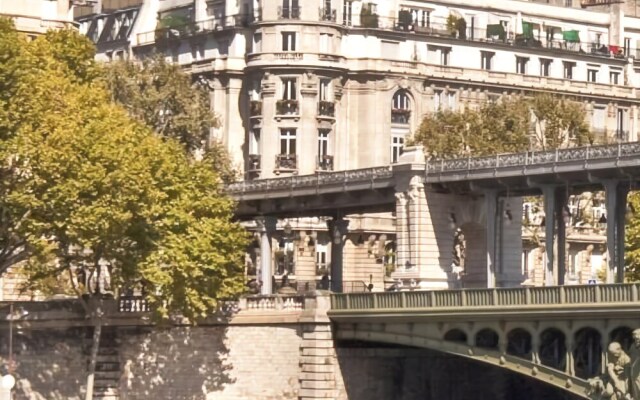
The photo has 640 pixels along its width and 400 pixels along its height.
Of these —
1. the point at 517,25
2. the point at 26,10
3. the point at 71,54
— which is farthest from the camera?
the point at 517,25

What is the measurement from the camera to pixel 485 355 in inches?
4557

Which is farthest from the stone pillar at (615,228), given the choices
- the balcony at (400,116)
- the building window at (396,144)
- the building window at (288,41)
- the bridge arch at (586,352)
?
the balcony at (400,116)

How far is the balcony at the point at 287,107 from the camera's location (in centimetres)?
17588

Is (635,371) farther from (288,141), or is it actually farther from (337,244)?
(288,141)

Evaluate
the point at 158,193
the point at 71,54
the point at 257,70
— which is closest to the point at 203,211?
the point at 158,193

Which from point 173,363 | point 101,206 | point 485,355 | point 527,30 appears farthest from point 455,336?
point 527,30

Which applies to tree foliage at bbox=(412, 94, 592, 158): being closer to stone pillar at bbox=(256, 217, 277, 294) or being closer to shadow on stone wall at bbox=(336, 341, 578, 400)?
stone pillar at bbox=(256, 217, 277, 294)

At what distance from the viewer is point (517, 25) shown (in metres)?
193

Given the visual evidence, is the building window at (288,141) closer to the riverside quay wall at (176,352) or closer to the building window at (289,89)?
the building window at (289,89)

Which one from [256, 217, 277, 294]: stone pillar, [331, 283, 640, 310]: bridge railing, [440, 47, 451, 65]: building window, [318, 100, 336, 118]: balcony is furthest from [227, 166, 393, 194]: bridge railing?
[440, 47, 451, 65]: building window

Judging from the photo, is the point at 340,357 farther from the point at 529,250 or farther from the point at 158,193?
the point at 529,250

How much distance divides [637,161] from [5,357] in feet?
111

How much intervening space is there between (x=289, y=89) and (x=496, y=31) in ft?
63.6

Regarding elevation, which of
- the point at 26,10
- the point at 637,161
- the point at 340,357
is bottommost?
the point at 340,357
